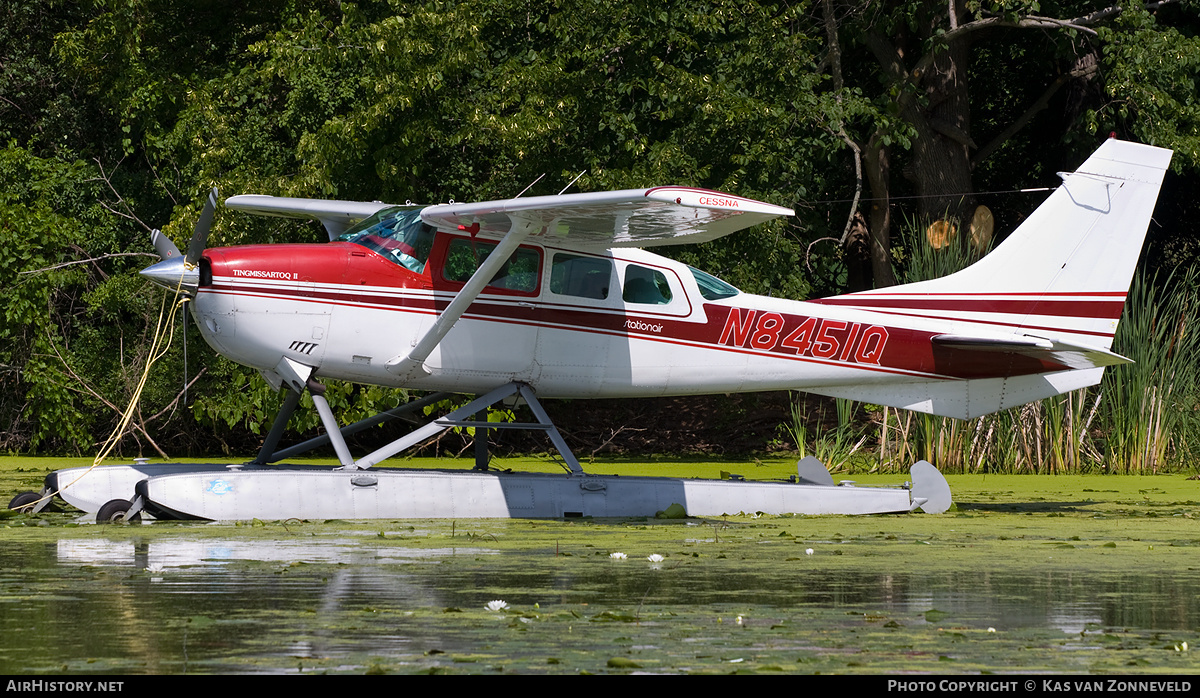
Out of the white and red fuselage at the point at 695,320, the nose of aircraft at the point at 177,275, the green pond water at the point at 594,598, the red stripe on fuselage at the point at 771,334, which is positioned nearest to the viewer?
the green pond water at the point at 594,598

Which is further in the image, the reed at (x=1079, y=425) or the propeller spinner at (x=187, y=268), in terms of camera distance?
the reed at (x=1079, y=425)

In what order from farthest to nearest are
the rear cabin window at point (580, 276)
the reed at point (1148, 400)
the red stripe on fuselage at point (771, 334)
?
the reed at point (1148, 400)
the rear cabin window at point (580, 276)
the red stripe on fuselage at point (771, 334)

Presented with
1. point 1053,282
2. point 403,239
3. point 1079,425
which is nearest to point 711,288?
point 403,239

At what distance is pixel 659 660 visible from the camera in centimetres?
428

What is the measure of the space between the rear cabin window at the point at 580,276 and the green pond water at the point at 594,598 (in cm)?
214

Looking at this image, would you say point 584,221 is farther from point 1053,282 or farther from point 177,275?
point 1053,282

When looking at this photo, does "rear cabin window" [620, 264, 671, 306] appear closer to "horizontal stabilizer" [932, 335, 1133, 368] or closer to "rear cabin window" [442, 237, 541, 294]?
"rear cabin window" [442, 237, 541, 294]

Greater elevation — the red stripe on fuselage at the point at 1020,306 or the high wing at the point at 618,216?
A: the high wing at the point at 618,216

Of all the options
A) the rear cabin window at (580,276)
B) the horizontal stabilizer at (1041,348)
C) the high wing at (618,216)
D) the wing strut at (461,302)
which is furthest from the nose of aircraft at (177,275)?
the horizontal stabilizer at (1041,348)

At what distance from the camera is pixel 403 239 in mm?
10469

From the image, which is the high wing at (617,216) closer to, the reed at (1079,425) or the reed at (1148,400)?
the reed at (1079,425)

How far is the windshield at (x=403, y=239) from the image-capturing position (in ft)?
34.2

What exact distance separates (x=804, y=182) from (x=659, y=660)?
15.1 meters

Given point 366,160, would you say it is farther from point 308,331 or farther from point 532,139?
point 308,331
